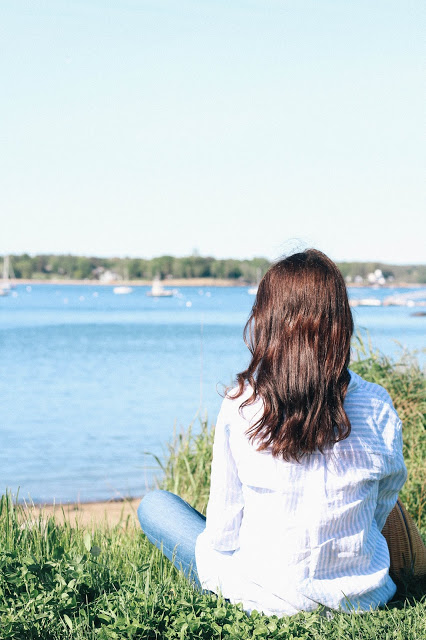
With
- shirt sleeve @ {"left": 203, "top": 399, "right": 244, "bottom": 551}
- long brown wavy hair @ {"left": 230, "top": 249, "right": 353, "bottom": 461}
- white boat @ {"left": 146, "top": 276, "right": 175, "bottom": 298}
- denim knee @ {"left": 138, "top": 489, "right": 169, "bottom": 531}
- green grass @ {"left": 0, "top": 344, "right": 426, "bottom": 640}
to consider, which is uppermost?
long brown wavy hair @ {"left": 230, "top": 249, "right": 353, "bottom": 461}

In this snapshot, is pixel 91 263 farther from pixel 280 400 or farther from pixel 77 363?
pixel 280 400

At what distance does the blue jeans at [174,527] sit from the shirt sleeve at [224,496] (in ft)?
1.04

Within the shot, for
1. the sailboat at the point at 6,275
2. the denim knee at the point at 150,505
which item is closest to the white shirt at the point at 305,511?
the denim knee at the point at 150,505

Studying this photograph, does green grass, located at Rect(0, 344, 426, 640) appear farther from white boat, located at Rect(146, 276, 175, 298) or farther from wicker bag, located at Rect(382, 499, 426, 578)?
white boat, located at Rect(146, 276, 175, 298)

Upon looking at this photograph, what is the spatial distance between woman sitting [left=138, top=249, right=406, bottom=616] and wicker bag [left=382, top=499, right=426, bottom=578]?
32cm

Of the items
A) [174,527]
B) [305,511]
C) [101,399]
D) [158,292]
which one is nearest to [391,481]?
[305,511]

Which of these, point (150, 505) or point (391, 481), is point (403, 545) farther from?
point (150, 505)

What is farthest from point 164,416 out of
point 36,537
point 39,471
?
point 36,537

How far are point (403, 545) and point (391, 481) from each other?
0.46 m

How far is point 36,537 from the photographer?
9.70ft

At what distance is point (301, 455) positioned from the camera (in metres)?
2.01

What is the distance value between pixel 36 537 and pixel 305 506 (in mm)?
1418

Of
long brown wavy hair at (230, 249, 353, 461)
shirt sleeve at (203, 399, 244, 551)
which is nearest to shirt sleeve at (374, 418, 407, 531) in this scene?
long brown wavy hair at (230, 249, 353, 461)

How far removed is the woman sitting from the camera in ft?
6.57
